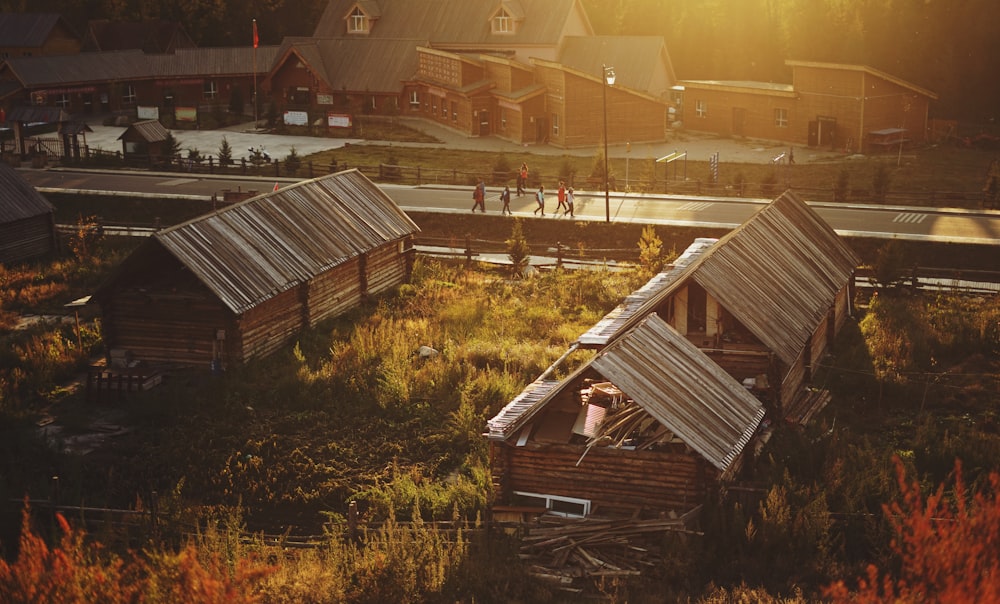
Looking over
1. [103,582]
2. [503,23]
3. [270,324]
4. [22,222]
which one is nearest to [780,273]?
[270,324]

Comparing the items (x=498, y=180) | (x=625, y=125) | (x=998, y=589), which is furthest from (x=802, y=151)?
(x=998, y=589)

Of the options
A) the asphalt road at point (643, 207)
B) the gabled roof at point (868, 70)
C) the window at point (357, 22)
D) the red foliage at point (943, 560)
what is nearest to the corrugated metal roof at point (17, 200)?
the asphalt road at point (643, 207)

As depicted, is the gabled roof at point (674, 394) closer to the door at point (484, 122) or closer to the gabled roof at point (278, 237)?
the gabled roof at point (278, 237)

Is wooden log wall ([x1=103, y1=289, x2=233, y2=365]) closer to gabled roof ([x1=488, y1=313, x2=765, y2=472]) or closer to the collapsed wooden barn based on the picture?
the collapsed wooden barn

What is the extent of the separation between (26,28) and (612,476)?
264ft

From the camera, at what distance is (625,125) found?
61.4 m

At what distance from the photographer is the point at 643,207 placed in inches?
1740

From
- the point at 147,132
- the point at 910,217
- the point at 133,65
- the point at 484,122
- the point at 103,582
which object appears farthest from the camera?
the point at 133,65

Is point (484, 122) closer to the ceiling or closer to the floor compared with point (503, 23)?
closer to the floor

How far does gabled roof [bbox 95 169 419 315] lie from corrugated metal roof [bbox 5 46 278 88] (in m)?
42.8

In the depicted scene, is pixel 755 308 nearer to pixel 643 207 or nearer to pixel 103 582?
pixel 103 582

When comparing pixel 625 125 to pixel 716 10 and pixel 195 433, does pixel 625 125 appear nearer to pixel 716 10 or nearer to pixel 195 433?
pixel 716 10

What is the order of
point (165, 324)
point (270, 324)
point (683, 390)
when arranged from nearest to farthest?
point (683, 390), point (165, 324), point (270, 324)

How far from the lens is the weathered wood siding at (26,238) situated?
40.2 m
